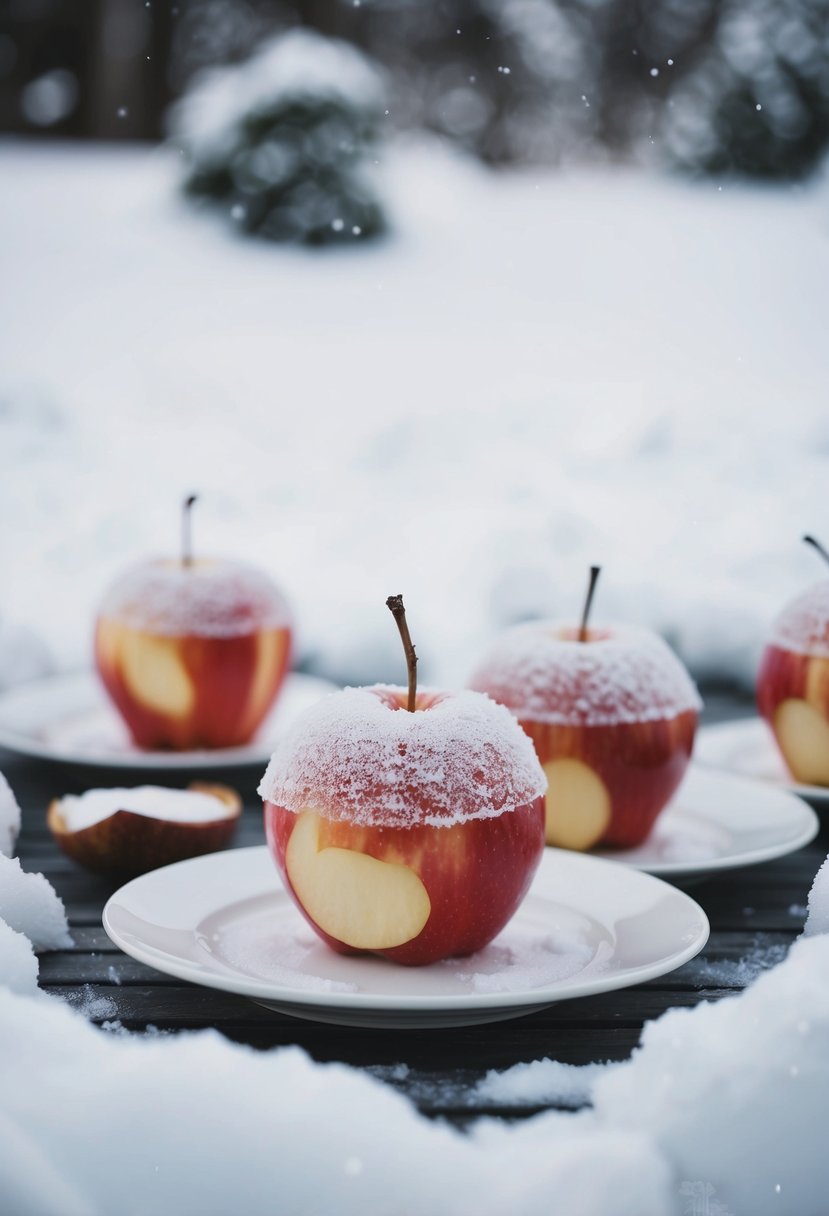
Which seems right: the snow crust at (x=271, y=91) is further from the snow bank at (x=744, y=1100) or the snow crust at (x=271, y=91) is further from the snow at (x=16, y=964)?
the snow bank at (x=744, y=1100)

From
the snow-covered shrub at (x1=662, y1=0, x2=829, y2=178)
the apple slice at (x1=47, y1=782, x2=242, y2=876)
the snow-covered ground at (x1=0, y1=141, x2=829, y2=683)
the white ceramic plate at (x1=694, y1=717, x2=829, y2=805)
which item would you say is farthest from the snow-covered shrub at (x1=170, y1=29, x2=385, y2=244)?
the apple slice at (x1=47, y1=782, x2=242, y2=876)

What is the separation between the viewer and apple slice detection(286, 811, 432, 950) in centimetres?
81

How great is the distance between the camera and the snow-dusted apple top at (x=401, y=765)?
81cm

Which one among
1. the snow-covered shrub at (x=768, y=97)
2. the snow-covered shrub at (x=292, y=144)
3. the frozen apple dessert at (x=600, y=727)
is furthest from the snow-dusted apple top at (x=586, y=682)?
the snow-covered shrub at (x=768, y=97)

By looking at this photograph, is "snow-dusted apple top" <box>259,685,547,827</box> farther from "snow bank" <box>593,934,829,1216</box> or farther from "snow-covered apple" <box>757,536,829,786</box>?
"snow-covered apple" <box>757,536,829,786</box>

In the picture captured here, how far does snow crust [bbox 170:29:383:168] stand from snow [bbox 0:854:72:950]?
3620 mm

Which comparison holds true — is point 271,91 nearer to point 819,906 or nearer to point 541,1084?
point 819,906

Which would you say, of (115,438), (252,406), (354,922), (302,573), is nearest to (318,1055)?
(354,922)

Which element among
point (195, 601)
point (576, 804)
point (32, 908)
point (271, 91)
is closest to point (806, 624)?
point (576, 804)

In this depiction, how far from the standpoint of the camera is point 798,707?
124 cm

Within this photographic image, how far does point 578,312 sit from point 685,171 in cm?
128

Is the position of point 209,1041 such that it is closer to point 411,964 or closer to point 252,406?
point 411,964

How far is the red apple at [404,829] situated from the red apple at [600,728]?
223 millimetres

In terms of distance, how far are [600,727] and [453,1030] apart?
33 cm
